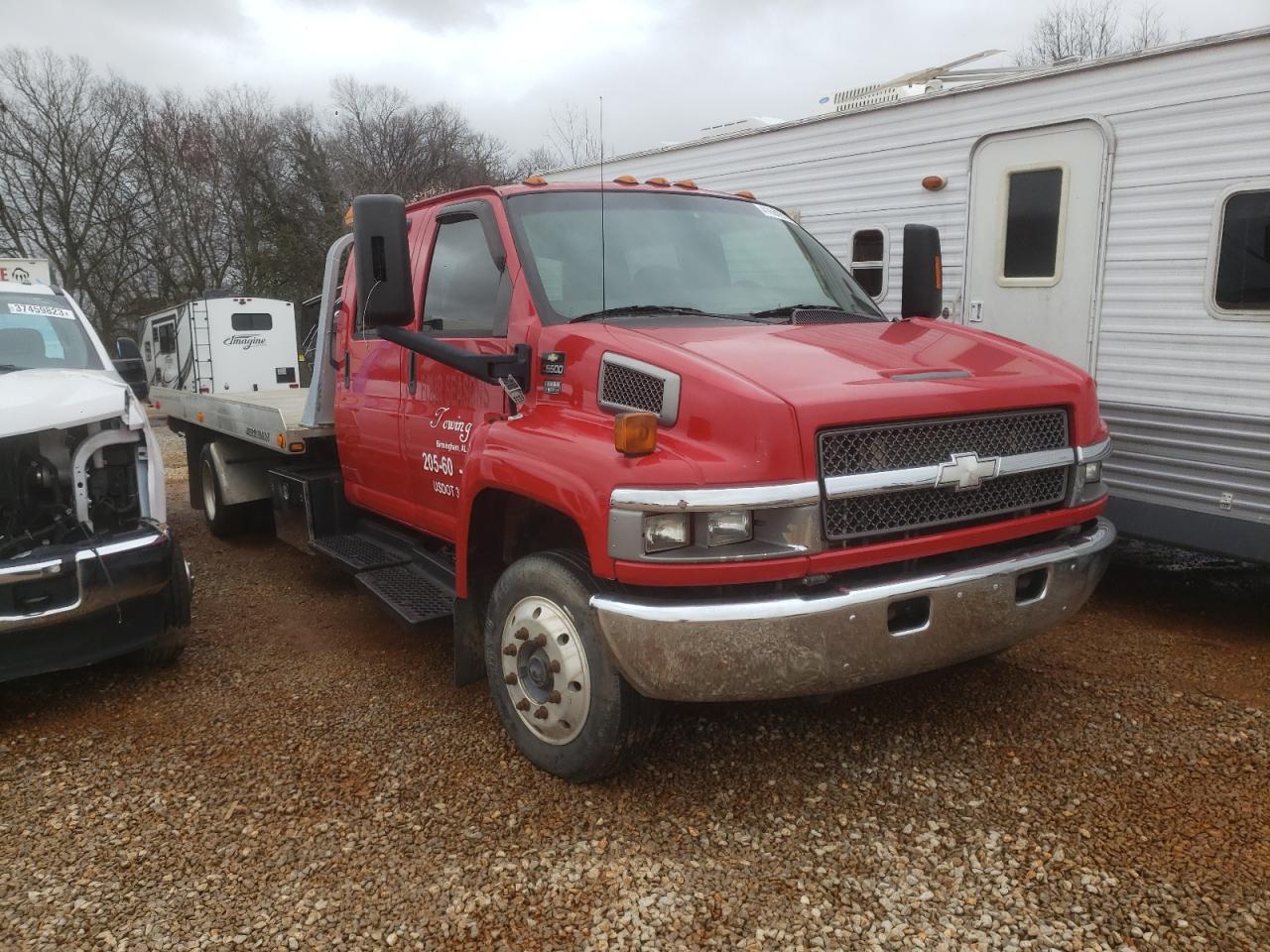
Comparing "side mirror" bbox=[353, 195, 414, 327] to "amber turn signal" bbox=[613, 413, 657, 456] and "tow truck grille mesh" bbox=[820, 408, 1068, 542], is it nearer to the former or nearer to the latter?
"amber turn signal" bbox=[613, 413, 657, 456]

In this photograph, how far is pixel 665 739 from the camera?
3826 mm

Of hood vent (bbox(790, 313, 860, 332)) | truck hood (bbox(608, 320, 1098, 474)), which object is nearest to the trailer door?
truck hood (bbox(608, 320, 1098, 474))

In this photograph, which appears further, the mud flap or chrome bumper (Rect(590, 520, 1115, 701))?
the mud flap

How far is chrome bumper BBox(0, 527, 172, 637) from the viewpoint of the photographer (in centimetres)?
394

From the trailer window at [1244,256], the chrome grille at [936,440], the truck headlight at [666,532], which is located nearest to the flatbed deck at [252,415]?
the truck headlight at [666,532]

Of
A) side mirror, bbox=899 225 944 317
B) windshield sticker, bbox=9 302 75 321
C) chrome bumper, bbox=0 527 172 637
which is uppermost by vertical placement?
side mirror, bbox=899 225 944 317

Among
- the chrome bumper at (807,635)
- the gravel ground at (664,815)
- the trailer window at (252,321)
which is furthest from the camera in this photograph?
the trailer window at (252,321)

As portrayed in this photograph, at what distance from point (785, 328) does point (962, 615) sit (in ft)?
4.19

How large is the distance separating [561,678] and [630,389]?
1.02 m

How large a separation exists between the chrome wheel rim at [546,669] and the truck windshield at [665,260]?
116 cm

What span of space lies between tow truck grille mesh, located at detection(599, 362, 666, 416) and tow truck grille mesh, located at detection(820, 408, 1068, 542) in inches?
23.1

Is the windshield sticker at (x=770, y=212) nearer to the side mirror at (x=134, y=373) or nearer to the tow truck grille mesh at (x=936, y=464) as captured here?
the tow truck grille mesh at (x=936, y=464)

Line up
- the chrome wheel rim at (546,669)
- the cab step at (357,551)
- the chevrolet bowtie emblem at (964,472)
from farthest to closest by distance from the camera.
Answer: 1. the cab step at (357,551)
2. the chrome wheel rim at (546,669)
3. the chevrolet bowtie emblem at (964,472)

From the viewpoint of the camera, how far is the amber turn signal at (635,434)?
297cm
